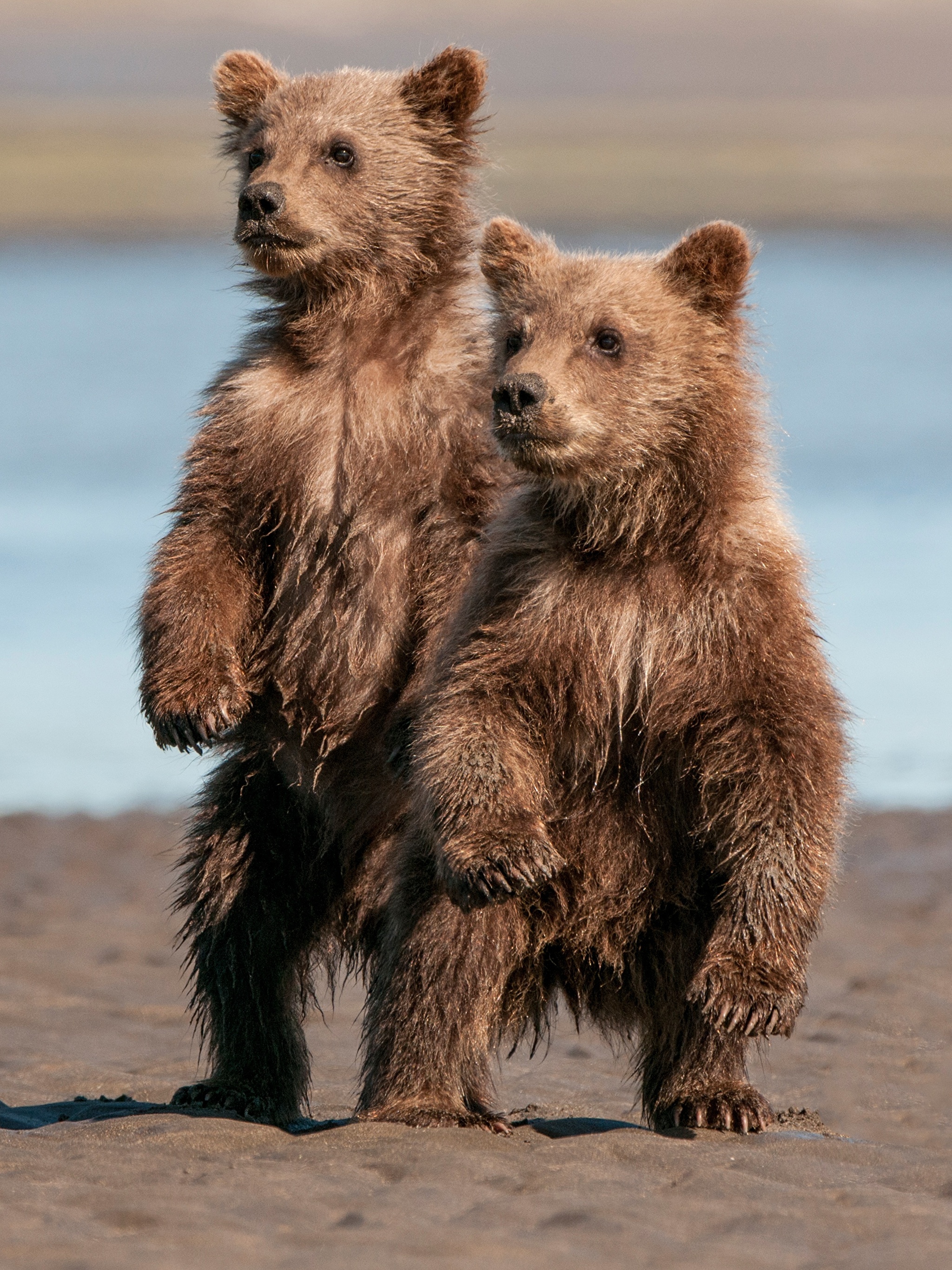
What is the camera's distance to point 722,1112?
6.04m

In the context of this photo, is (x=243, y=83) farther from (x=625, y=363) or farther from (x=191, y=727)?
(x=191, y=727)

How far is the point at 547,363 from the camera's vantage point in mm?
6109

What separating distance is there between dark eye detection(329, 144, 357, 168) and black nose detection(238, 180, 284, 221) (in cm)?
33

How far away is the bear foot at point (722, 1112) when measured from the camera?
601 cm

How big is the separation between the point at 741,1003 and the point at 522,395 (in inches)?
73.5

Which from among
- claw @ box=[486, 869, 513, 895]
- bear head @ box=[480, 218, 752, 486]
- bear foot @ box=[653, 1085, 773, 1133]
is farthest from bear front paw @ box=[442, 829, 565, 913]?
bear head @ box=[480, 218, 752, 486]

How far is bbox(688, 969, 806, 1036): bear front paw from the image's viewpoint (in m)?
5.72

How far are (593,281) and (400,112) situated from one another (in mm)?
1590

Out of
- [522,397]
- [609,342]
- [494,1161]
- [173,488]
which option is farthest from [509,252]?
[494,1161]

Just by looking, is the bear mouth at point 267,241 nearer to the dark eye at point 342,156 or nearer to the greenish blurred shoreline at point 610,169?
A: the dark eye at point 342,156

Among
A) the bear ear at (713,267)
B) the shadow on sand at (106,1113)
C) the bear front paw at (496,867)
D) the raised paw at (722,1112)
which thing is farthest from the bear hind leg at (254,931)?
the bear ear at (713,267)

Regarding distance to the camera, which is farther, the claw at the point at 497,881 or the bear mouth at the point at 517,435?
the bear mouth at the point at 517,435

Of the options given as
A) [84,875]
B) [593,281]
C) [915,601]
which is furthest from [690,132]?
[593,281]

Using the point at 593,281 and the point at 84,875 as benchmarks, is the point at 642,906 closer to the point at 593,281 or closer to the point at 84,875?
the point at 593,281
